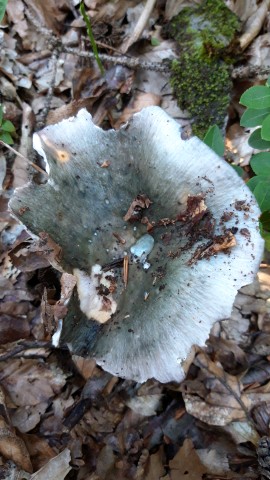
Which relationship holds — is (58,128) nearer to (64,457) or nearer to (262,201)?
(262,201)

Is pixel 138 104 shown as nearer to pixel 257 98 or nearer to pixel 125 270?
pixel 257 98

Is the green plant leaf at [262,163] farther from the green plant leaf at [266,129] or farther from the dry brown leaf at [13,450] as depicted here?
the dry brown leaf at [13,450]

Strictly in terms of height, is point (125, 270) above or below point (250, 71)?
below

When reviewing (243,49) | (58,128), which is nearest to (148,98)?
(243,49)

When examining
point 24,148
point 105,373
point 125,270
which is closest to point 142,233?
point 125,270

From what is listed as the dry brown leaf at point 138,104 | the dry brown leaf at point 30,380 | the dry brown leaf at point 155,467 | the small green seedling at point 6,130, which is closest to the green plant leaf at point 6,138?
the small green seedling at point 6,130

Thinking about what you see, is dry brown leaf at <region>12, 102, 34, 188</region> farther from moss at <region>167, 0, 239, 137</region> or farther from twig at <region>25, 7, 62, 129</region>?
moss at <region>167, 0, 239, 137</region>

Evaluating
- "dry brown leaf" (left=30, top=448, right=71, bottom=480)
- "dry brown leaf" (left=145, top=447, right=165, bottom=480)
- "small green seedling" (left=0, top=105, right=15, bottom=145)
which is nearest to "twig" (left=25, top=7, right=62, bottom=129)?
"small green seedling" (left=0, top=105, right=15, bottom=145)
